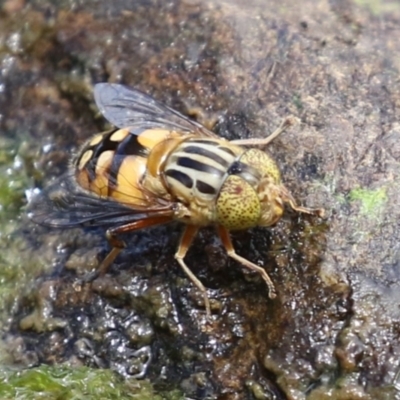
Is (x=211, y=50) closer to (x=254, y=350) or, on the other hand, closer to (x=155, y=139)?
(x=155, y=139)

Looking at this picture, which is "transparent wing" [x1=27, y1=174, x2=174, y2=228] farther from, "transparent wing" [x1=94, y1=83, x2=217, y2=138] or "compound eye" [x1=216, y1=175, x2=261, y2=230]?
"transparent wing" [x1=94, y1=83, x2=217, y2=138]

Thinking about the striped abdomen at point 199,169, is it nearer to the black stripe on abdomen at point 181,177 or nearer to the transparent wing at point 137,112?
the black stripe on abdomen at point 181,177

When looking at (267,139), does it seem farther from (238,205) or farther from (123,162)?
(123,162)

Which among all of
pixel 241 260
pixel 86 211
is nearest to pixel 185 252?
pixel 241 260

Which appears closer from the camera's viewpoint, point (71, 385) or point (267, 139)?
point (71, 385)

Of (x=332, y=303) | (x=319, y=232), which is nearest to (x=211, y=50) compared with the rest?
(x=319, y=232)

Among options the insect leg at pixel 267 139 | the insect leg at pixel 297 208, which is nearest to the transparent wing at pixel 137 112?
the insect leg at pixel 267 139
